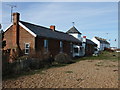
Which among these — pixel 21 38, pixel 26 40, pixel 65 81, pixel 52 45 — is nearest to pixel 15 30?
pixel 21 38

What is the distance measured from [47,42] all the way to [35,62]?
9.38 meters

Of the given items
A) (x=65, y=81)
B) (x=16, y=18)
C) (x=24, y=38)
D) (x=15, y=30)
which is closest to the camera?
(x=65, y=81)

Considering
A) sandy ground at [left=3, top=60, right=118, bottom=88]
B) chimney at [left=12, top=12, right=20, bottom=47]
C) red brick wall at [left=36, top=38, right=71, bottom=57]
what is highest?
chimney at [left=12, top=12, right=20, bottom=47]

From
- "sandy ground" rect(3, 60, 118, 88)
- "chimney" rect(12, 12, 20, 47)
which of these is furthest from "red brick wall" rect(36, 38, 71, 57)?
"sandy ground" rect(3, 60, 118, 88)

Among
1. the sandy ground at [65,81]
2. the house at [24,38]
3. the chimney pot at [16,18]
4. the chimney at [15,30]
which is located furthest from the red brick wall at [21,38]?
the sandy ground at [65,81]

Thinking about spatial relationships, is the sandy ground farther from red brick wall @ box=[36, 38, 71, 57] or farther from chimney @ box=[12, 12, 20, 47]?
chimney @ box=[12, 12, 20, 47]

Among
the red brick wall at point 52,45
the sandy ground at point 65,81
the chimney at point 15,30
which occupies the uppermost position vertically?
the chimney at point 15,30

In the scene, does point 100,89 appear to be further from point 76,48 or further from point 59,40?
point 76,48

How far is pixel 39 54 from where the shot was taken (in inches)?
856

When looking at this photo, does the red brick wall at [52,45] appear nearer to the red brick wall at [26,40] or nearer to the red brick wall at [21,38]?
the red brick wall at [26,40]

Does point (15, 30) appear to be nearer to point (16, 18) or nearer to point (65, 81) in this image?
point (16, 18)

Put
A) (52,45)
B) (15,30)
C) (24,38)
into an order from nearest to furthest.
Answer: (24,38) → (15,30) → (52,45)

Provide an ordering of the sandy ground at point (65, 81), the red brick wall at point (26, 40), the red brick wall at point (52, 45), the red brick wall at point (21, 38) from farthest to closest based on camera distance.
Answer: the red brick wall at point (52, 45)
the red brick wall at point (21, 38)
the red brick wall at point (26, 40)
the sandy ground at point (65, 81)

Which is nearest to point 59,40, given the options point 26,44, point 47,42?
point 47,42
